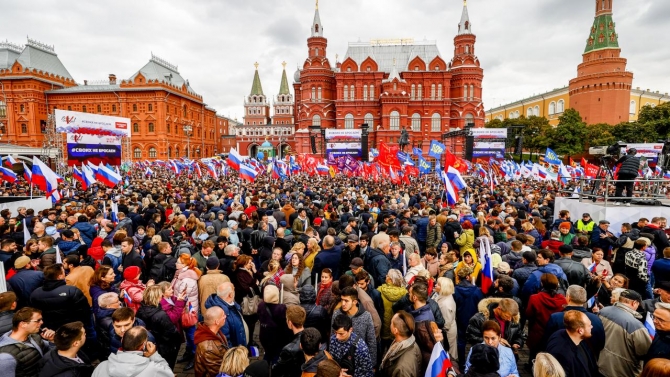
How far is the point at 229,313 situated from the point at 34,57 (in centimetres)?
7158

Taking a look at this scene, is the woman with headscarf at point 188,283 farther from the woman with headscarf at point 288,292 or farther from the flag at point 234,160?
the flag at point 234,160

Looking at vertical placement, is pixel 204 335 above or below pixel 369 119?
below

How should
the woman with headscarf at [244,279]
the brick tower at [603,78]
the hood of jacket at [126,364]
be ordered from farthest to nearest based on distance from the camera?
the brick tower at [603,78] → the woman with headscarf at [244,279] → the hood of jacket at [126,364]

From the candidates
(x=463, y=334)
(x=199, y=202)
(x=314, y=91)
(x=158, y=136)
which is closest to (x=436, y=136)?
(x=314, y=91)

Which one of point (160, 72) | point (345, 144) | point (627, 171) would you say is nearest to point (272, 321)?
point (627, 171)

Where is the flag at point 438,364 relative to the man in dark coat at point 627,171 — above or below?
below

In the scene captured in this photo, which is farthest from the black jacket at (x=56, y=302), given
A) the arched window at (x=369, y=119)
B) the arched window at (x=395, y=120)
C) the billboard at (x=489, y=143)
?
the arched window at (x=369, y=119)

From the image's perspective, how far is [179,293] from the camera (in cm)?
471

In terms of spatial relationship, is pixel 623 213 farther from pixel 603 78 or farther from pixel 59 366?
pixel 603 78

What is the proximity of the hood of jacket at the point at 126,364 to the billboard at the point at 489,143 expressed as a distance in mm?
38520

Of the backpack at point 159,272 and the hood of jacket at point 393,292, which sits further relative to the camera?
the backpack at point 159,272

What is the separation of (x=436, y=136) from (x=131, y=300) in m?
56.1

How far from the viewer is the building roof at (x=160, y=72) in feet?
191

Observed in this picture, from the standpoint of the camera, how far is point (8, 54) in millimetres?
55344
